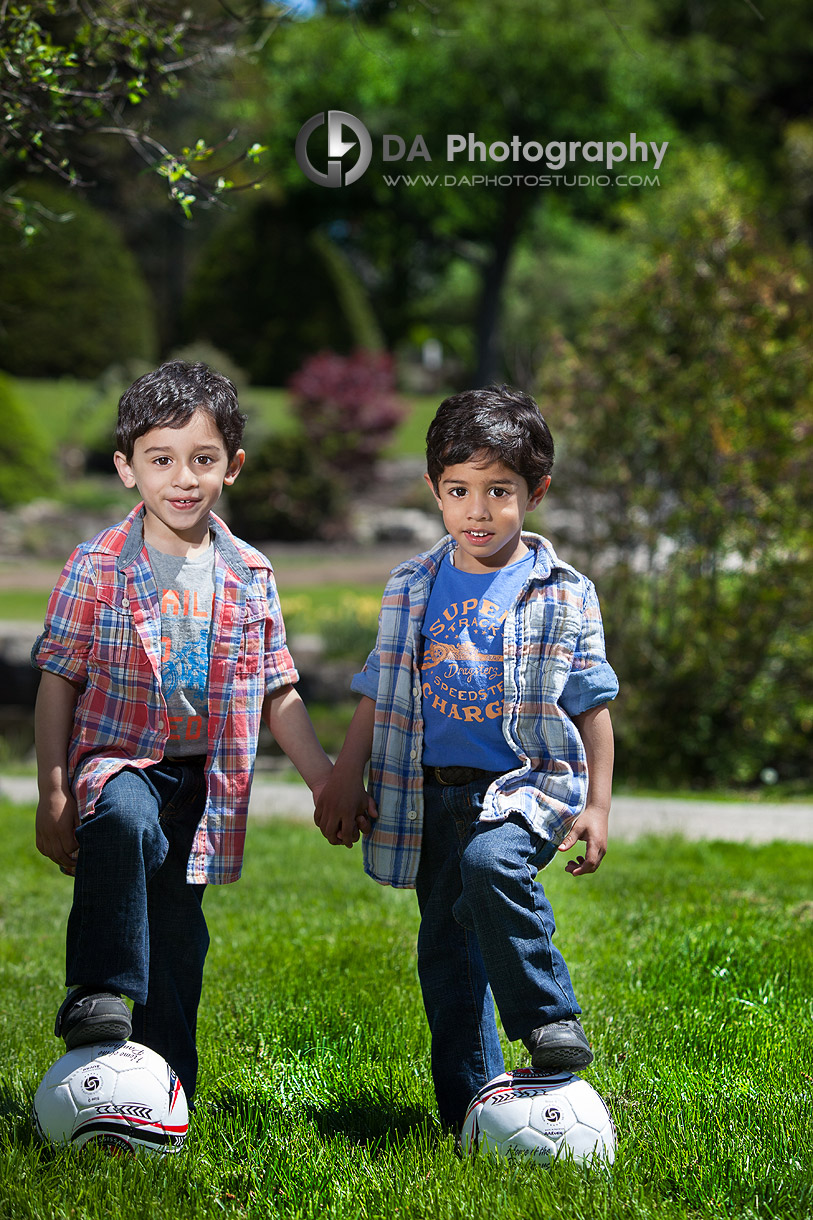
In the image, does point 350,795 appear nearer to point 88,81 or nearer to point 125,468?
point 125,468

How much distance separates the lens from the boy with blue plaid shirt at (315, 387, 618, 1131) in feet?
7.72

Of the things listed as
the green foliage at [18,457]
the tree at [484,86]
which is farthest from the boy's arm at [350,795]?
the tree at [484,86]

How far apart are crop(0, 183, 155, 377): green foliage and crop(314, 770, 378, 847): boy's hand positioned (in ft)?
65.3

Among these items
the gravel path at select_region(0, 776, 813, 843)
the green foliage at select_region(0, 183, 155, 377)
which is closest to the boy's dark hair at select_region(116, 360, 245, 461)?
the gravel path at select_region(0, 776, 813, 843)

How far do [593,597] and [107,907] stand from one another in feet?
3.74

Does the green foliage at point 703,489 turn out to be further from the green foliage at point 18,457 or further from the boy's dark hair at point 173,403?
the green foliage at point 18,457

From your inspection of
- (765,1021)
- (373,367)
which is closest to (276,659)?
(765,1021)

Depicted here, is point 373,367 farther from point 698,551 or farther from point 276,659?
point 276,659

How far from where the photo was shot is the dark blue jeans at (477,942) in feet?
7.24

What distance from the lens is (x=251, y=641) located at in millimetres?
2512

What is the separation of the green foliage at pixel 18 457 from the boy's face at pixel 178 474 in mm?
15988

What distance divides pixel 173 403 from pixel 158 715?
0.64m

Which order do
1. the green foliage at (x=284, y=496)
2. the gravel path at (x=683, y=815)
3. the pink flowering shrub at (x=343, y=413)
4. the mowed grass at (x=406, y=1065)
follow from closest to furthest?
the mowed grass at (x=406, y=1065) → the gravel path at (x=683, y=815) → the green foliage at (x=284, y=496) → the pink flowering shrub at (x=343, y=413)

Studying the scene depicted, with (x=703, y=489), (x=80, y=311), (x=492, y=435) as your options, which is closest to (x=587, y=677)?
(x=492, y=435)
